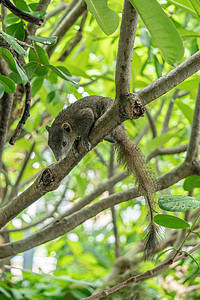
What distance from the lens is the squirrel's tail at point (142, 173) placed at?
0.98 m

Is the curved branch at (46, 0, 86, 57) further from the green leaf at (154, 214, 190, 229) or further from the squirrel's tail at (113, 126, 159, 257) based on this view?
the green leaf at (154, 214, 190, 229)

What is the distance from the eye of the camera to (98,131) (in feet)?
2.71

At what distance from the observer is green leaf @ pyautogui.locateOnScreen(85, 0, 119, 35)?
79 centimetres

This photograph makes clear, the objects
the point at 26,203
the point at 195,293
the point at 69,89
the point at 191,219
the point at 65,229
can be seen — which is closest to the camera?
the point at 26,203

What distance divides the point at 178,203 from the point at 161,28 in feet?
A: 1.19

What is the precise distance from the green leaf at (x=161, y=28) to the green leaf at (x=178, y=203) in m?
0.32

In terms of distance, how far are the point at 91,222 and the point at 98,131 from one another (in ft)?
6.64

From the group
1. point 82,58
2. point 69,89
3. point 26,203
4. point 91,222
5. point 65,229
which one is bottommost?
point 91,222

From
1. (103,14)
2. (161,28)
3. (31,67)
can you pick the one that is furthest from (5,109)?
(161,28)

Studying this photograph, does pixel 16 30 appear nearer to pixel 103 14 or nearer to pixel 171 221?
pixel 103 14

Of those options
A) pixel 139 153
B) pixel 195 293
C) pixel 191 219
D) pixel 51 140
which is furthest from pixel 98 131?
pixel 195 293

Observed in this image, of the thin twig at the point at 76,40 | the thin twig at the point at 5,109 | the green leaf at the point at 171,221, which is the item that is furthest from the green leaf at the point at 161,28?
the thin twig at the point at 76,40

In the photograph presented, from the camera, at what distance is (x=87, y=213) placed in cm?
A: 111

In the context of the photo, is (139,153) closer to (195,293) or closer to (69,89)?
(69,89)
